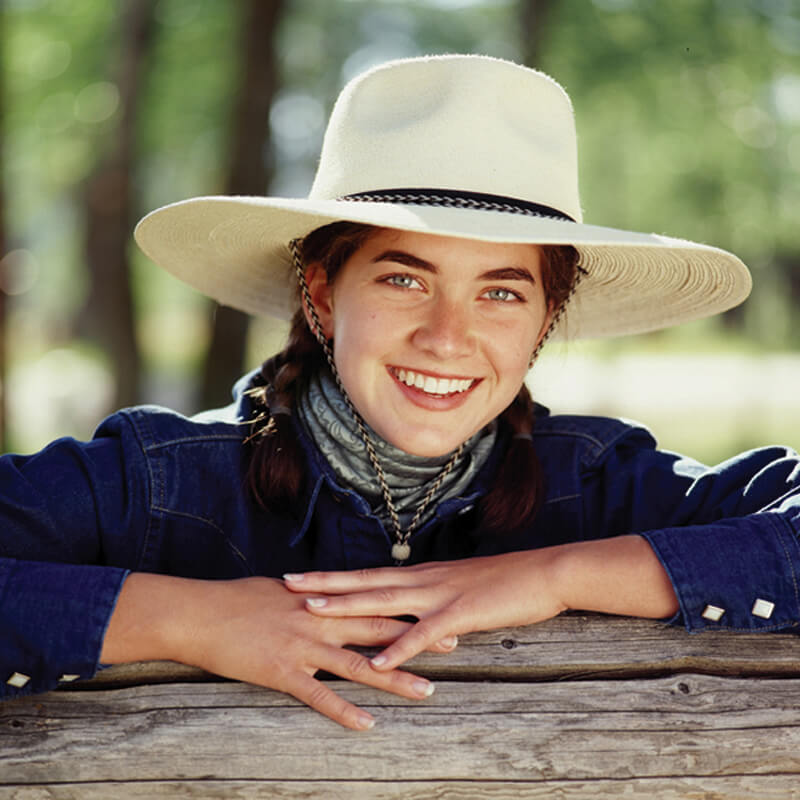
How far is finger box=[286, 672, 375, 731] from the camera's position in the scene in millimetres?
1806

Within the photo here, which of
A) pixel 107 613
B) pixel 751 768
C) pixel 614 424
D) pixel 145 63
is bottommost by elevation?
pixel 751 768

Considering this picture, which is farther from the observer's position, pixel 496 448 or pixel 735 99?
pixel 735 99

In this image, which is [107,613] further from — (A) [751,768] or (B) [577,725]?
(A) [751,768]

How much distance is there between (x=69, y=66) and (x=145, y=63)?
303cm

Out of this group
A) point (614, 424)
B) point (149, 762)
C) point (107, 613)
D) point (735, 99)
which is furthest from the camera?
point (735, 99)

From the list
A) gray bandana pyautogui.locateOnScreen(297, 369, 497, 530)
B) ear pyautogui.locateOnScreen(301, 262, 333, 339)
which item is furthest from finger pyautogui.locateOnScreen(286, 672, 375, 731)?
ear pyautogui.locateOnScreen(301, 262, 333, 339)

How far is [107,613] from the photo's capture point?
1931 millimetres

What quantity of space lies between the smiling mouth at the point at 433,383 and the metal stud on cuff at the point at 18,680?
1034mm

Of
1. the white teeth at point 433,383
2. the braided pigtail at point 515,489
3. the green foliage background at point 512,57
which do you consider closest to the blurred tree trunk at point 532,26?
the green foliage background at point 512,57

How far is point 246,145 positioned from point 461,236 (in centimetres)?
580

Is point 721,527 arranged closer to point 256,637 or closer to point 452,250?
point 452,250

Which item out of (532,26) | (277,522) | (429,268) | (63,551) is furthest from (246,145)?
(63,551)

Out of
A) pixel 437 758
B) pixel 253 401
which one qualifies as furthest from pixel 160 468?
pixel 437 758

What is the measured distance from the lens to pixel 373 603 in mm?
1937
